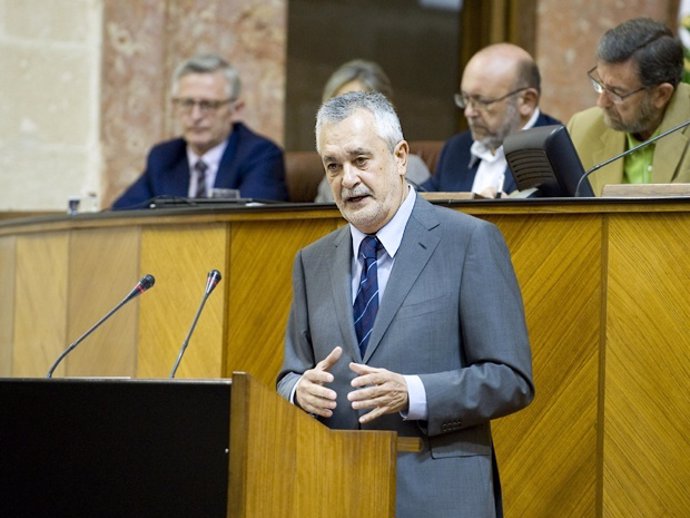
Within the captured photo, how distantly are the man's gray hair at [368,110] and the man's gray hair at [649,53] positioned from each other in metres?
1.74

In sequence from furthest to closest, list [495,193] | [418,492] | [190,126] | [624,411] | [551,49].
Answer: [551,49] → [190,126] → [495,193] → [624,411] → [418,492]

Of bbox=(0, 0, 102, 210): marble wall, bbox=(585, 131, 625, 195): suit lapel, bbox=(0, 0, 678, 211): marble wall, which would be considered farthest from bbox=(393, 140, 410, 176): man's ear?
bbox=(0, 0, 102, 210): marble wall

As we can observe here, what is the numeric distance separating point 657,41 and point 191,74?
2592mm

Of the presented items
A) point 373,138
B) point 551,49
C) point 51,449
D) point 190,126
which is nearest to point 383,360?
point 373,138

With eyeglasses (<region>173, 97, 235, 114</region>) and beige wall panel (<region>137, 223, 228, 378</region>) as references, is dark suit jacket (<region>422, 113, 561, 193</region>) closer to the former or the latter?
beige wall panel (<region>137, 223, 228, 378</region>)

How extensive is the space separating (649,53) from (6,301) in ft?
9.98

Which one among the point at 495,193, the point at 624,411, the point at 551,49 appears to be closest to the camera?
the point at 624,411

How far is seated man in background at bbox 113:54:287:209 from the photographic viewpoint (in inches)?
265

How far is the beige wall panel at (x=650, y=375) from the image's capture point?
4.19 meters

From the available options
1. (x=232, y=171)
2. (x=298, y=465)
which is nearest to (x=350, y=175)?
(x=298, y=465)

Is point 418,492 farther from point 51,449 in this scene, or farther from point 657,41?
point 657,41

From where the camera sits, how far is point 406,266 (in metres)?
3.64

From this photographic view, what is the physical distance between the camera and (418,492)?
11.4 ft

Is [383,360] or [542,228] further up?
[542,228]
